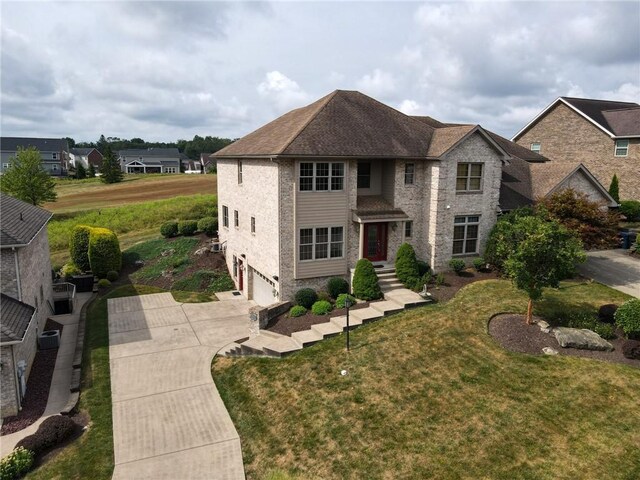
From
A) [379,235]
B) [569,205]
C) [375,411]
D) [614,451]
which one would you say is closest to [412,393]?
[375,411]

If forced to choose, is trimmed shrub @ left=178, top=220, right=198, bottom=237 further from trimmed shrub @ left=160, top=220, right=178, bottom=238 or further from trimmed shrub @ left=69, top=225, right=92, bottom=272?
trimmed shrub @ left=69, top=225, right=92, bottom=272

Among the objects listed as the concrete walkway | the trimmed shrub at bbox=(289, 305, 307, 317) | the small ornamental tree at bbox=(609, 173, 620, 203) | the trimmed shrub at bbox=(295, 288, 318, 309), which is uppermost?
the small ornamental tree at bbox=(609, 173, 620, 203)

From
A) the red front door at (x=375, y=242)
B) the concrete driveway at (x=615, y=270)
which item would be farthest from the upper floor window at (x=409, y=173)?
the concrete driveway at (x=615, y=270)

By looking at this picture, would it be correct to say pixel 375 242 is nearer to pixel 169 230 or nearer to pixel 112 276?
pixel 112 276

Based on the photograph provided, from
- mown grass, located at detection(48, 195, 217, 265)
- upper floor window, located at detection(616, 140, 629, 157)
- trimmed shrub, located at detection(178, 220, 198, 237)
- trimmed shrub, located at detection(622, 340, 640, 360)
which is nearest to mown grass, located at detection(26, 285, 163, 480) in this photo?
trimmed shrub, located at detection(178, 220, 198, 237)

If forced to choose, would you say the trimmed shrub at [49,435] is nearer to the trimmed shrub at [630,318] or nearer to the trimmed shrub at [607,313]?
the trimmed shrub at [630,318]

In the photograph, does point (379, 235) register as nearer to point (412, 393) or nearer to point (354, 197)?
point (354, 197)

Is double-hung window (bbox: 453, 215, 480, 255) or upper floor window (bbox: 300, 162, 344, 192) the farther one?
double-hung window (bbox: 453, 215, 480, 255)

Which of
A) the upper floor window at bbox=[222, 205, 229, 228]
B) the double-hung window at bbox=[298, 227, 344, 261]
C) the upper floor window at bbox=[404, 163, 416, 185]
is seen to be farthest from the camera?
the upper floor window at bbox=[222, 205, 229, 228]
